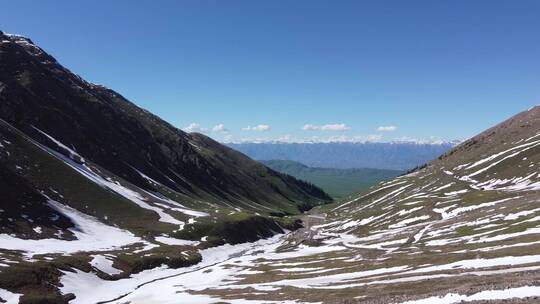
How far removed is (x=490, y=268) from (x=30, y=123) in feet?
578

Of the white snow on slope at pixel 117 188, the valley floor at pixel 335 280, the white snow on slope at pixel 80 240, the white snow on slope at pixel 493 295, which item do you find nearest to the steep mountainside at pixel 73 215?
the white snow on slope at pixel 80 240

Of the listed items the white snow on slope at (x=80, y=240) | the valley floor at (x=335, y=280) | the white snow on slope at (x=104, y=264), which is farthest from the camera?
the white snow on slope at (x=80, y=240)

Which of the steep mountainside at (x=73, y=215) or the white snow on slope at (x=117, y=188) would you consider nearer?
→ the steep mountainside at (x=73, y=215)

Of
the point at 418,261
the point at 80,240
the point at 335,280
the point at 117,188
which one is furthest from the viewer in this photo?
the point at 117,188

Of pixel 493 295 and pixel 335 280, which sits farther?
pixel 335 280

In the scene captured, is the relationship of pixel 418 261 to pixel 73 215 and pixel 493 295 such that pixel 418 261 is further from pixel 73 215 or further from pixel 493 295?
pixel 73 215

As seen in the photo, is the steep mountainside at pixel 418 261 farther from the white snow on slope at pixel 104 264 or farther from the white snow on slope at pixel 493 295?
the white snow on slope at pixel 104 264

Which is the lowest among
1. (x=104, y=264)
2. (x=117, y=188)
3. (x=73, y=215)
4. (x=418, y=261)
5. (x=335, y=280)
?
→ (x=335, y=280)

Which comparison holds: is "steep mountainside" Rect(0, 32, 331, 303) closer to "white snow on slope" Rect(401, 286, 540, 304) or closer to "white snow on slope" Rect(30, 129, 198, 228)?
"white snow on slope" Rect(30, 129, 198, 228)

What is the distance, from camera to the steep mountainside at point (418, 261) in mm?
41000

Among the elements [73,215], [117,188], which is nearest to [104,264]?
[73,215]

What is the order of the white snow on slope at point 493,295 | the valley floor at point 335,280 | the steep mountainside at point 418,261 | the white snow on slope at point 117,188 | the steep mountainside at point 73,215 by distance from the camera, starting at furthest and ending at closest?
the white snow on slope at point 117,188, the steep mountainside at point 73,215, the steep mountainside at point 418,261, the valley floor at point 335,280, the white snow on slope at point 493,295

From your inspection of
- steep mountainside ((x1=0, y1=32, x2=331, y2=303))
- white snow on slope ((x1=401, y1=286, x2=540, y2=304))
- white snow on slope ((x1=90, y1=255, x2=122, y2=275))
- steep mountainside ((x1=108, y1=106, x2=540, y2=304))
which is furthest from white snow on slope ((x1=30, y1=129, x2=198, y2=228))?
white snow on slope ((x1=401, y1=286, x2=540, y2=304))

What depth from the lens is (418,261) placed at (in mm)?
64875
